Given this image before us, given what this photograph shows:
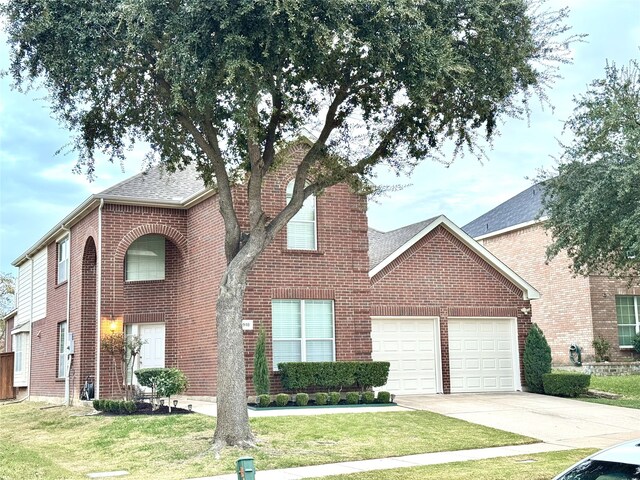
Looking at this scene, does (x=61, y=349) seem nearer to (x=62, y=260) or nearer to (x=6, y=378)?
(x=62, y=260)

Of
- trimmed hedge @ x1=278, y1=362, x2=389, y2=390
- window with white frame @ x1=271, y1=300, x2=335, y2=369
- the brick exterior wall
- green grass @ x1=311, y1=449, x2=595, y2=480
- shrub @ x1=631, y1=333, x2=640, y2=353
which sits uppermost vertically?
the brick exterior wall

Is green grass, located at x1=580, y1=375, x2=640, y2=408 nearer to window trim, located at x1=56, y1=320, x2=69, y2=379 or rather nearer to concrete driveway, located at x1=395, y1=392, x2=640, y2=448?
concrete driveway, located at x1=395, y1=392, x2=640, y2=448

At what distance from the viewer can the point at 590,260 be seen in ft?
78.5

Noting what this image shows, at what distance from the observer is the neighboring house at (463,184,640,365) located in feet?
99.3

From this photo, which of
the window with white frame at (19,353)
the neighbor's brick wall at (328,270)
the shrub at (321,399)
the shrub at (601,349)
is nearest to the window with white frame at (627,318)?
the shrub at (601,349)

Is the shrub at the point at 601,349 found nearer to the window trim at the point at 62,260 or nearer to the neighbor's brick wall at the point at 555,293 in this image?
the neighbor's brick wall at the point at 555,293

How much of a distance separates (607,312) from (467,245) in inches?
357

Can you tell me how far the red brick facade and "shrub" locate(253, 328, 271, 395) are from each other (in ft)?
42.4

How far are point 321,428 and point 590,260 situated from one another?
38.3 ft

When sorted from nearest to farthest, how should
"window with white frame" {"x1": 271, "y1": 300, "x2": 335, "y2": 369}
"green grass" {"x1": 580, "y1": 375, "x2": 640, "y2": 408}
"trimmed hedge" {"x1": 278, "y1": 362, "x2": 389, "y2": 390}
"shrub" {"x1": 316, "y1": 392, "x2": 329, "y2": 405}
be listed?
"shrub" {"x1": 316, "y1": 392, "x2": 329, "y2": 405}, "trimmed hedge" {"x1": 278, "y1": 362, "x2": 389, "y2": 390}, "window with white frame" {"x1": 271, "y1": 300, "x2": 335, "y2": 369}, "green grass" {"x1": 580, "y1": 375, "x2": 640, "y2": 408}

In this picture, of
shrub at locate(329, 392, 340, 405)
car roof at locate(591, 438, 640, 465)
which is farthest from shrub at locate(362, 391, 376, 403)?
car roof at locate(591, 438, 640, 465)

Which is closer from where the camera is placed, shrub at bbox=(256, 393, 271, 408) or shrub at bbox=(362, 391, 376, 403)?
shrub at bbox=(256, 393, 271, 408)

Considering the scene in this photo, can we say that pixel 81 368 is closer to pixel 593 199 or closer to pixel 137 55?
pixel 137 55

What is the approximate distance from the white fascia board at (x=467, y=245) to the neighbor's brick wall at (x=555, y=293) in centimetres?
497
